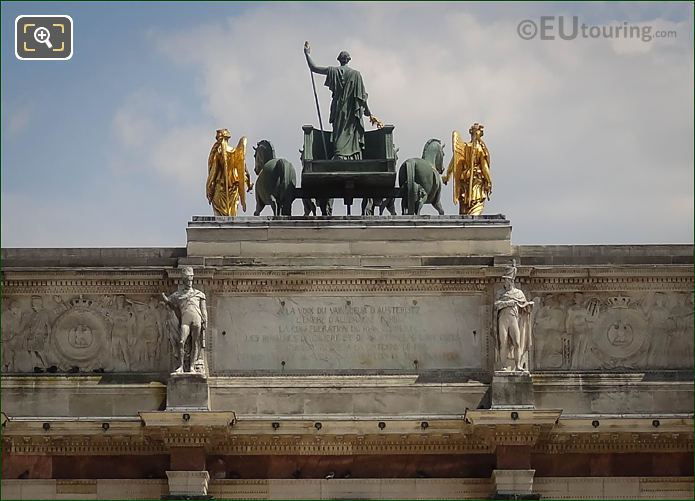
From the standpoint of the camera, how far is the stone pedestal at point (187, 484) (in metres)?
41.2

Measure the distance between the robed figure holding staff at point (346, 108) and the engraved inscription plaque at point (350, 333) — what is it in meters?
3.98

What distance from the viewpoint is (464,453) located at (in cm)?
4203

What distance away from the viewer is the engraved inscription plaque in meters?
42.9

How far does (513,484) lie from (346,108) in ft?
31.5

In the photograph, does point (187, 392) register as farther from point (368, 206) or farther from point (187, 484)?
point (368, 206)

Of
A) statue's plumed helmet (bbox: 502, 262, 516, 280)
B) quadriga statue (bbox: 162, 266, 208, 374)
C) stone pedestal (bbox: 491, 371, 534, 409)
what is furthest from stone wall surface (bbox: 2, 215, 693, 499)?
quadriga statue (bbox: 162, 266, 208, 374)

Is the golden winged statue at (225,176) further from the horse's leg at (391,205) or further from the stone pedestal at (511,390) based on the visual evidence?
the stone pedestal at (511,390)

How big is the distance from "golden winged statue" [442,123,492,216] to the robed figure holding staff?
204 centimetres

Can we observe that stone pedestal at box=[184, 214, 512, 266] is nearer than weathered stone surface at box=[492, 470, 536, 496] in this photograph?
No

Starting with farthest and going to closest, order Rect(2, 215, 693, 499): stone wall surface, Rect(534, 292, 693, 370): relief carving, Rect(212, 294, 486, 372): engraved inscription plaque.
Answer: Rect(534, 292, 693, 370): relief carving → Rect(212, 294, 486, 372): engraved inscription plaque → Rect(2, 215, 693, 499): stone wall surface

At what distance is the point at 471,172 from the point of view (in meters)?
44.8

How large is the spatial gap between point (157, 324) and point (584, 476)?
958 centimetres

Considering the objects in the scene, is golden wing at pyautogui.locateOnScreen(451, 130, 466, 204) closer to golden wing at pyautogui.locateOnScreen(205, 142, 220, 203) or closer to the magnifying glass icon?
golden wing at pyautogui.locateOnScreen(205, 142, 220, 203)

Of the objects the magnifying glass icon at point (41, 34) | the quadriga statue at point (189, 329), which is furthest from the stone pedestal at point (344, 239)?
the magnifying glass icon at point (41, 34)
